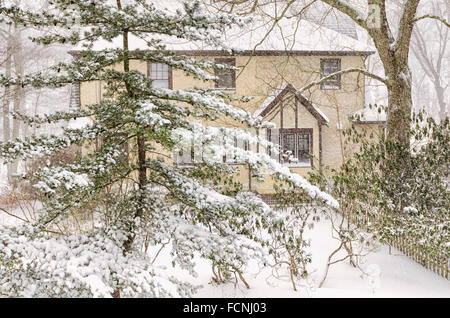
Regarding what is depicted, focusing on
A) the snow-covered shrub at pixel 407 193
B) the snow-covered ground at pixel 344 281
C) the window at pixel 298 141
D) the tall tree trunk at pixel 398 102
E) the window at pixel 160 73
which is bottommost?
the snow-covered ground at pixel 344 281

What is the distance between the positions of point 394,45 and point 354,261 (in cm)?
564

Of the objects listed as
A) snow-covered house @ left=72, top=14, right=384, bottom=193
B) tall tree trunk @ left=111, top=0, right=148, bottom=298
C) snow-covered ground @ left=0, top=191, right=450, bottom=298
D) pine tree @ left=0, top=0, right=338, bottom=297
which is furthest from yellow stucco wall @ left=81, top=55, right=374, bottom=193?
pine tree @ left=0, top=0, right=338, bottom=297

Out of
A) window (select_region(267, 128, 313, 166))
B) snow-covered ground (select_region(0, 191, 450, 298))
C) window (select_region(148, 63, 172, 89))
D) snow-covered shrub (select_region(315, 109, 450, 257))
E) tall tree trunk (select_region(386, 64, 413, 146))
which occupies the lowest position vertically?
snow-covered ground (select_region(0, 191, 450, 298))

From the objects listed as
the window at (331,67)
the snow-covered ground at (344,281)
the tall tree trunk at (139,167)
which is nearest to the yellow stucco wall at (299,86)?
the window at (331,67)

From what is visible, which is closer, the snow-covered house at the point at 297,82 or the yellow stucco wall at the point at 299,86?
the snow-covered house at the point at 297,82

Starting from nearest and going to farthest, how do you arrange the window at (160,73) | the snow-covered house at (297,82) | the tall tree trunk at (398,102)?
1. the tall tree trunk at (398,102)
2. the snow-covered house at (297,82)
3. the window at (160,73)

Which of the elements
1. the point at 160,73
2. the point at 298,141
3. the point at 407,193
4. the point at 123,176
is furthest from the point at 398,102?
the point at 160,73

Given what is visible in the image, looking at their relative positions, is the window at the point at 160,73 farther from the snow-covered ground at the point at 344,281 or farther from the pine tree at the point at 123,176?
the pine tree at the point at 123,176

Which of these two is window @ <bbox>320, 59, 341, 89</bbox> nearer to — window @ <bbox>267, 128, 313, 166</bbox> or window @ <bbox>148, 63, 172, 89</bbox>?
window @ <bbox>267, 128, 313, 166</bbox>

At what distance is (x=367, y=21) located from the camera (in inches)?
397
